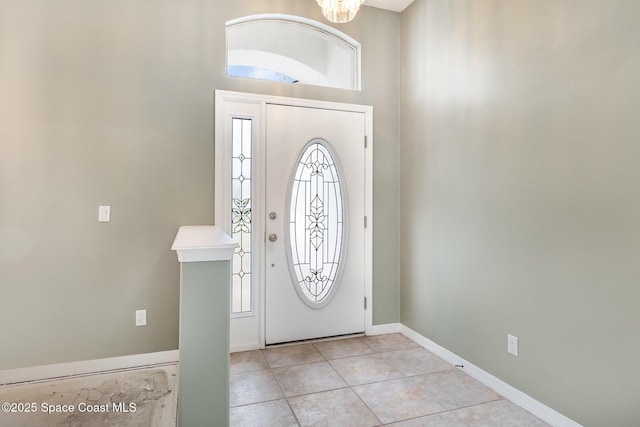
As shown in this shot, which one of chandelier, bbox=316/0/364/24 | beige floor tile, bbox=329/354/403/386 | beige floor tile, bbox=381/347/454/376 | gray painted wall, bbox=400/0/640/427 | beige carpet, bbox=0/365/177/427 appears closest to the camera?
beige carpet, bbox=0/365/177/427

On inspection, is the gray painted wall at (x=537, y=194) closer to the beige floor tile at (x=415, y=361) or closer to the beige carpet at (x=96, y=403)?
the beige floor tile at (x=415, y=361)

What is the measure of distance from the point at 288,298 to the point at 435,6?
272 centimetres

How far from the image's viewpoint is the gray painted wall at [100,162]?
251 cm

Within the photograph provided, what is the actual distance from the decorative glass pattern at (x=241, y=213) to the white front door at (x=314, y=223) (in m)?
0.16

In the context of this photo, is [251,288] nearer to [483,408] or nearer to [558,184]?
[483,408]

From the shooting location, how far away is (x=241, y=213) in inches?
120

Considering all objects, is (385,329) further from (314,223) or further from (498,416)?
(498,416)

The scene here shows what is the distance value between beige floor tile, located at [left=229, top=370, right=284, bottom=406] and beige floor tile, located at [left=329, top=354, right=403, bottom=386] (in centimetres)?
50

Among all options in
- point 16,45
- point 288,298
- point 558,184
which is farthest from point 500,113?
point 16,45

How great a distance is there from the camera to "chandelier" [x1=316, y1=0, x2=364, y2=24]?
1929mm

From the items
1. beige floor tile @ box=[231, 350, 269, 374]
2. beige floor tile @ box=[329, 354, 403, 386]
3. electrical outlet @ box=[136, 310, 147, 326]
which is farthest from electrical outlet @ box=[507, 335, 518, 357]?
electrical outlet @ box=[136, 310, 147, 326]

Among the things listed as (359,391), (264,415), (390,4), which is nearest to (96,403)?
(264,415)

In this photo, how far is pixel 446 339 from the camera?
2861 mm

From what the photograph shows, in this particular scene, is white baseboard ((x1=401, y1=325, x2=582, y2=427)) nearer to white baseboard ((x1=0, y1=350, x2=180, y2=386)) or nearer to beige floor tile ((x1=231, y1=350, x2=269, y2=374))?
beige floor tile ((x1=231, y1=350, x2=269, y2=374))
